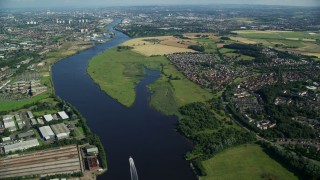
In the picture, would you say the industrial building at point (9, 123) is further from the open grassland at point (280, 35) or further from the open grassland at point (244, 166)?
the open grassland at point (280, 35)

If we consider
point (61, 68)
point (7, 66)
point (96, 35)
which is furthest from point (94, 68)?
point (96, 35)

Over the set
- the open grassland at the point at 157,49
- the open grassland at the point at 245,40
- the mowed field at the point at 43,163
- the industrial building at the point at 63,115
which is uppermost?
the open grassland at the point at 245,40

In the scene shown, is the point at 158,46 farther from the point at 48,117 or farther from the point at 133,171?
the point at 133,171

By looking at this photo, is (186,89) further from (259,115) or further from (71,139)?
(71,139)

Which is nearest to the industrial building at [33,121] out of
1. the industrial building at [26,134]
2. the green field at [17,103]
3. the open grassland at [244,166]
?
the industrial building at [26,134]

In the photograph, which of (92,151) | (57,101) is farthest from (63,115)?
(92,151)
